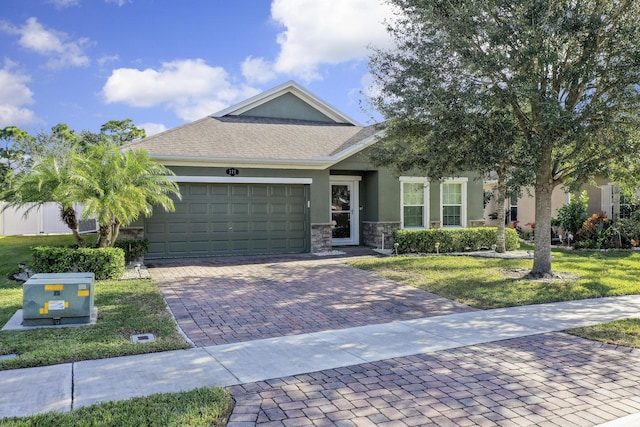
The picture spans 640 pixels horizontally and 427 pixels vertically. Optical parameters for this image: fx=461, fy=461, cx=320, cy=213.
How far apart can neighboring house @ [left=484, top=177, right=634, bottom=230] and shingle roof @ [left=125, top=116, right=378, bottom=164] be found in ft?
18.5

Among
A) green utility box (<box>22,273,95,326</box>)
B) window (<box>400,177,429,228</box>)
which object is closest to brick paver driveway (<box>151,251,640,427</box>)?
green utility box (<box>22,273,95,326</box>)

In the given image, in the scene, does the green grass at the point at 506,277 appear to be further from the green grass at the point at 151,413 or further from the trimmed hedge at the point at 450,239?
the green grass at the point at 151,413

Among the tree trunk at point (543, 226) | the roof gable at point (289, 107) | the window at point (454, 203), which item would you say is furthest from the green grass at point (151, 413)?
the roof gable at point (289, 107)

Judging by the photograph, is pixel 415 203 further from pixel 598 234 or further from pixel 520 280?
pixel 598 234

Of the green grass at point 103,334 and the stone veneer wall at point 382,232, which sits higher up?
the stone veneer wall at point 382,232

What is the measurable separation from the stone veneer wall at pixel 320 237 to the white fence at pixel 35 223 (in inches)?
536

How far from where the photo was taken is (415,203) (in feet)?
53.6

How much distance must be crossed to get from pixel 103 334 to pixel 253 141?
10.1 m

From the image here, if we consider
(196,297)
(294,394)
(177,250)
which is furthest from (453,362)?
(177,250)

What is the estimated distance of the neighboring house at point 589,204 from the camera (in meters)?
17.1

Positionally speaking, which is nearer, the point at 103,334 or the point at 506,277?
the point at 103,334

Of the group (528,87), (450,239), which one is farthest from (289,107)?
(528,87)

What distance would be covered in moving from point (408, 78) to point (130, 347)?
795cm

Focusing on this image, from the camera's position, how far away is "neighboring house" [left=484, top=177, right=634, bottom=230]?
1714 centimetres
